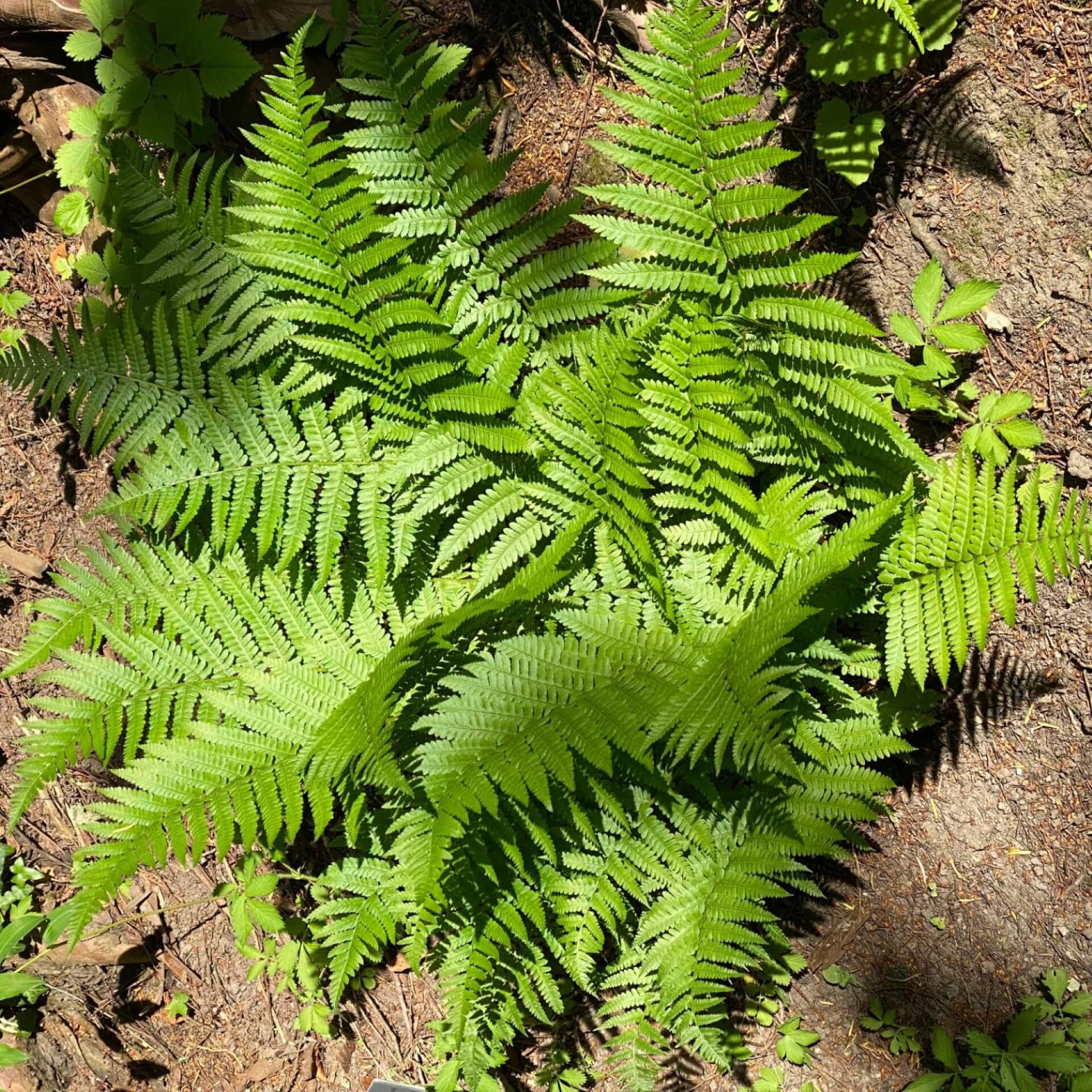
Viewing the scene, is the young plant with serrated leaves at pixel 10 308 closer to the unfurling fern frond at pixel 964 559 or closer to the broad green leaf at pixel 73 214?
the broad green leaf at pixel 73 214

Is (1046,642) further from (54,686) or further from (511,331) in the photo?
(54,686)

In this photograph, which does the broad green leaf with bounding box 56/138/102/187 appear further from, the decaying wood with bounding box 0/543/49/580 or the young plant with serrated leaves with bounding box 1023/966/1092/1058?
the young plant with serrated leaves with bounding box 1023/966/1092/1058

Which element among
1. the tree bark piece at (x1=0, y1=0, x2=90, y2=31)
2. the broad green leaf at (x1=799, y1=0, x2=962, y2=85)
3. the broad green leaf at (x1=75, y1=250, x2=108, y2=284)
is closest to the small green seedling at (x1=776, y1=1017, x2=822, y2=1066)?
the broad green leaf at (x1=799, y1=0, x2=962, y2=85)

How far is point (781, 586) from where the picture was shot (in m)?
2.53

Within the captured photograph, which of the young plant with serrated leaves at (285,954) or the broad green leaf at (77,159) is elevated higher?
the broad green leaf at (77,159)

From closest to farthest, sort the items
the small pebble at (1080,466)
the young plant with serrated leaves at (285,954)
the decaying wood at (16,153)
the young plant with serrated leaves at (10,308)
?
1. the small pebble at (1080,466)
2. the young plant with serrated leaves at (285,954)
3. the decaying wood at (16,153)
4. the young plant with serrated leaves at (10,308)

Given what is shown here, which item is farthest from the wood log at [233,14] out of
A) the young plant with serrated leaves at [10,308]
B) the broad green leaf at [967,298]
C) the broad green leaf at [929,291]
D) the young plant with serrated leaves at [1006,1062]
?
the young plant with serrated leaves at [1006,1062]

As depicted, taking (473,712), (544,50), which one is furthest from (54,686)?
(544,50)

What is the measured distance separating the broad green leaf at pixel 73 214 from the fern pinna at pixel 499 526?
0.37m

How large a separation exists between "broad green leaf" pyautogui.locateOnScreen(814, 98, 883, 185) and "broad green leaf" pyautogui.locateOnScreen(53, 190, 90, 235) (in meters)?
2.61

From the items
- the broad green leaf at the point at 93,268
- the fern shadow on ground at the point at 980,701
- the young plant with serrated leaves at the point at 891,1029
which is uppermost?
the broad green leaf at the point at 93,268

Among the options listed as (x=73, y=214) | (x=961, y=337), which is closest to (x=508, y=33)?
(x=73, y=214)

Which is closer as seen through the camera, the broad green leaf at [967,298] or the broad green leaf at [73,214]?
the broad green leaf at [967,298]

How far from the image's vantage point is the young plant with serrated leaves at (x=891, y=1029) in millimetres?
3139
